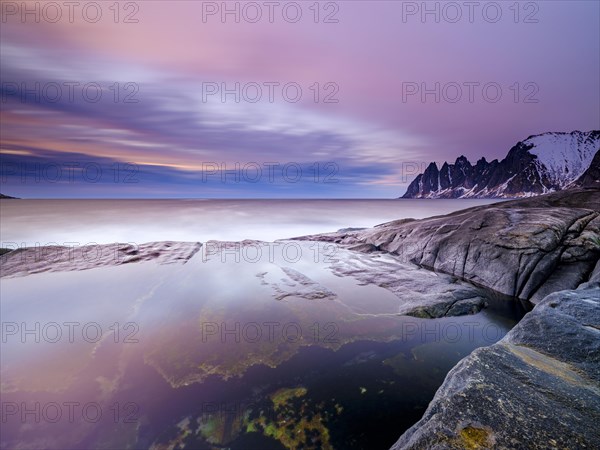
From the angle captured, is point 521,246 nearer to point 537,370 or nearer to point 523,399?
point 537,370

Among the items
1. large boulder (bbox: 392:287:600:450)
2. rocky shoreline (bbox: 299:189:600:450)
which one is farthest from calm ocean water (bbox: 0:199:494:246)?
large boulder (bbox: 392:287:600:450)

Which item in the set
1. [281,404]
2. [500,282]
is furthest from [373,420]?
[500,282]

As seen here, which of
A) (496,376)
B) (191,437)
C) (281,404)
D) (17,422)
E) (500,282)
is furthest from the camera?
(500,282)

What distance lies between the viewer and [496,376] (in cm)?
464

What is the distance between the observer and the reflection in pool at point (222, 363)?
22.2 feet

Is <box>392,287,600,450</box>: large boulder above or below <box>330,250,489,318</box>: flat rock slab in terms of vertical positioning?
above

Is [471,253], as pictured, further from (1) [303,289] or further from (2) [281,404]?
(2) [281,404]

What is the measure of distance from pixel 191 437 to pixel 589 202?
88.4ft

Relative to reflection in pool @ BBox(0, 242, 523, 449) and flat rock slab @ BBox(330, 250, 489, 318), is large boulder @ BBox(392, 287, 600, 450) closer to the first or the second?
reflection in pool @ BBox(0, 242, 523, 449)

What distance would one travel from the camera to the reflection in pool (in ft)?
22.2

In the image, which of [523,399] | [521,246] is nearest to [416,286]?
[521,246]

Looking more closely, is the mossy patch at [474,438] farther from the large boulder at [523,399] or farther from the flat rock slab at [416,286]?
the flat rock slab at [416,286]

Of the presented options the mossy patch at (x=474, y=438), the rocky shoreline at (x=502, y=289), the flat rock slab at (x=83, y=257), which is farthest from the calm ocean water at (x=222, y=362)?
the flat rock slab at (x=83, y=257)

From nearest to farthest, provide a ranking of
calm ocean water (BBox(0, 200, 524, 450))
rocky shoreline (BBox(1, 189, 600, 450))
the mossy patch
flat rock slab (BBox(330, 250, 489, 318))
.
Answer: the mossy patch → rocky shoreline (BBox(1, 189, 600, 450)) → calm ocean water (BBox(0, 200, 524, 450)) → flat rock slab (BBox(330, 250, 489, 318))
